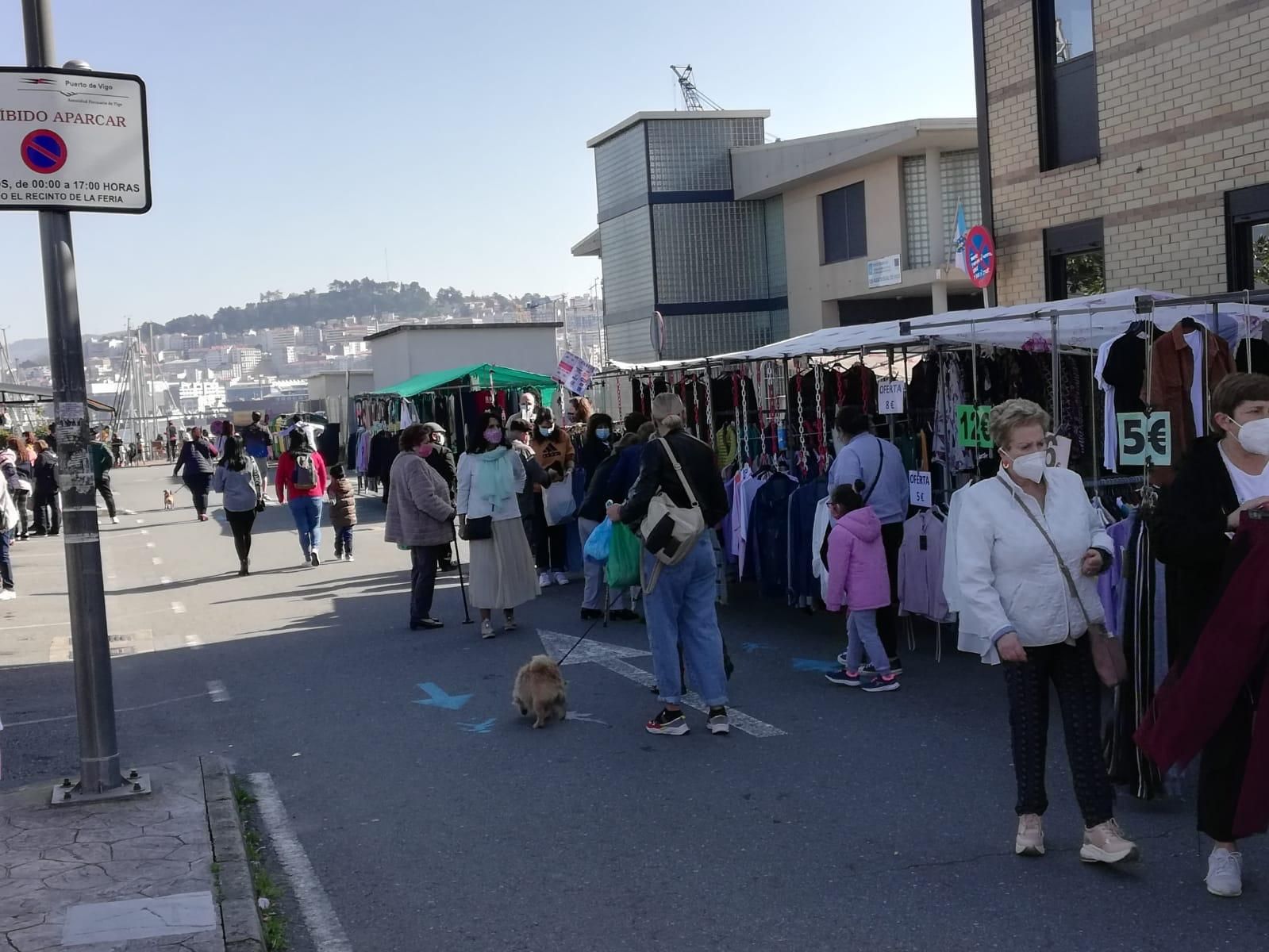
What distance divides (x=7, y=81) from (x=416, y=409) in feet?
64.5

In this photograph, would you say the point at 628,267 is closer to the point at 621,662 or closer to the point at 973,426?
the point at 621,662

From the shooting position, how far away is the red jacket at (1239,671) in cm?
457

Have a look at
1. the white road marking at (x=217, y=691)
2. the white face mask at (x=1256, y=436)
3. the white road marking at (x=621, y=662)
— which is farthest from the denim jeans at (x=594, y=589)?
the white face mask at (x=1256, y=436)

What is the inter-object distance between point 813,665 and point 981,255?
25.5 ft

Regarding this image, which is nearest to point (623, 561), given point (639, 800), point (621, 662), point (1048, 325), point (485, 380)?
point (621, 662)

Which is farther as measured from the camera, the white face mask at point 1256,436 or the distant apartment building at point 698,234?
the distant apartment building at point 698,234

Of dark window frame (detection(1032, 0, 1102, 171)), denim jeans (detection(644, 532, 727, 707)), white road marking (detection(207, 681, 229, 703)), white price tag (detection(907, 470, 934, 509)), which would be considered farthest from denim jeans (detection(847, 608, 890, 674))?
dark window frame (detection(1032, 0, 1102, 171))

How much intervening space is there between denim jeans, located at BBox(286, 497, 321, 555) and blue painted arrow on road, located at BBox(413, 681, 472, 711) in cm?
809

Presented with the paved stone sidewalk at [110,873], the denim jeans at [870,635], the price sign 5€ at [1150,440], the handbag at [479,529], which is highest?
the price sign 5€ at [1150,440]

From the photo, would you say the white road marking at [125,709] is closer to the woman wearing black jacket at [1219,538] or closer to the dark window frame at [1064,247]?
the woman wearing black jacket at [1219,538]

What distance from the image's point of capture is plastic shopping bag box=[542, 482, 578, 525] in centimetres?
1387

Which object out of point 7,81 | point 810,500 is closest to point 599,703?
point 810,500

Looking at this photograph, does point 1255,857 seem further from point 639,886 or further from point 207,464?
point 207,464

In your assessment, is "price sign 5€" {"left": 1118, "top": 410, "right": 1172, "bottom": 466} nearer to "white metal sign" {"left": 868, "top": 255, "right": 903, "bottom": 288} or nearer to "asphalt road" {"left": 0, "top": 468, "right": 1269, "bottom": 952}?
"asphalt road" {"left": 0, "top": 468, "right": 1269, "bottom": 952}
